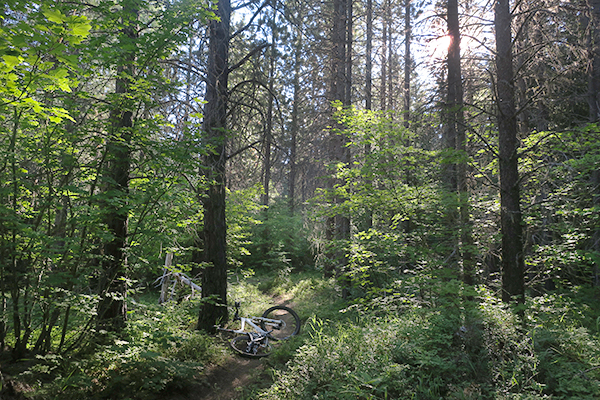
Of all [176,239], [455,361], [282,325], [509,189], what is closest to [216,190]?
[176,239]

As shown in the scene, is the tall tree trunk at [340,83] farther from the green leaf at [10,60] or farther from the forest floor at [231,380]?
the green leaf at [10,60]

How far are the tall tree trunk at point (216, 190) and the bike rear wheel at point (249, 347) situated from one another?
766 mm

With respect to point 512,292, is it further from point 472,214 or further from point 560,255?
point 472,214

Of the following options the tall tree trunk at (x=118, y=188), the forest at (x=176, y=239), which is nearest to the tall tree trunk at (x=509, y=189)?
the forest at (x=176, y=239)

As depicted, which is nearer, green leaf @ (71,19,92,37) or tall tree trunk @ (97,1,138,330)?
green leaf @ (71,19,92,37)

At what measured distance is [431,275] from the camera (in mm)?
5957

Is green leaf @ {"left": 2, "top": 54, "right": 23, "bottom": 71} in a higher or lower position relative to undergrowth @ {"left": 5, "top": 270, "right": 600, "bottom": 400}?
higher

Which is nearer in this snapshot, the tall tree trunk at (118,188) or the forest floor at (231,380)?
the tall tree trunk at (118,188)

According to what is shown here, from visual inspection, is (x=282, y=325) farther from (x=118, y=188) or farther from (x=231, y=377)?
(x=118, y=188)

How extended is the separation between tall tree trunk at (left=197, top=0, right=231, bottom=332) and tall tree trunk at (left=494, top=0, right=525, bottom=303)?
5.36 meters

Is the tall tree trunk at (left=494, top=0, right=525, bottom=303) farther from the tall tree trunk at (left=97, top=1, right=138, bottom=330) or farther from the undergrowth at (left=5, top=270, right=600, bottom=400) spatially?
the tall tree trunk at (left=97, top=1, right=138, bottom=330)

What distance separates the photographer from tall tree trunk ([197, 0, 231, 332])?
697 cm

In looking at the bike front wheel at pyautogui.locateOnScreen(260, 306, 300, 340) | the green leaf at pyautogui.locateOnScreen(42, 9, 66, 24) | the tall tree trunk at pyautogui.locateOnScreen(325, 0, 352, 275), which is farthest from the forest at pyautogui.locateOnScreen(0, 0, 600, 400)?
the tall tree trunk at pyautogui.locateOnScreen(325, 0, 352, 275)

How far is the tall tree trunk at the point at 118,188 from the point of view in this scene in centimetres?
430
